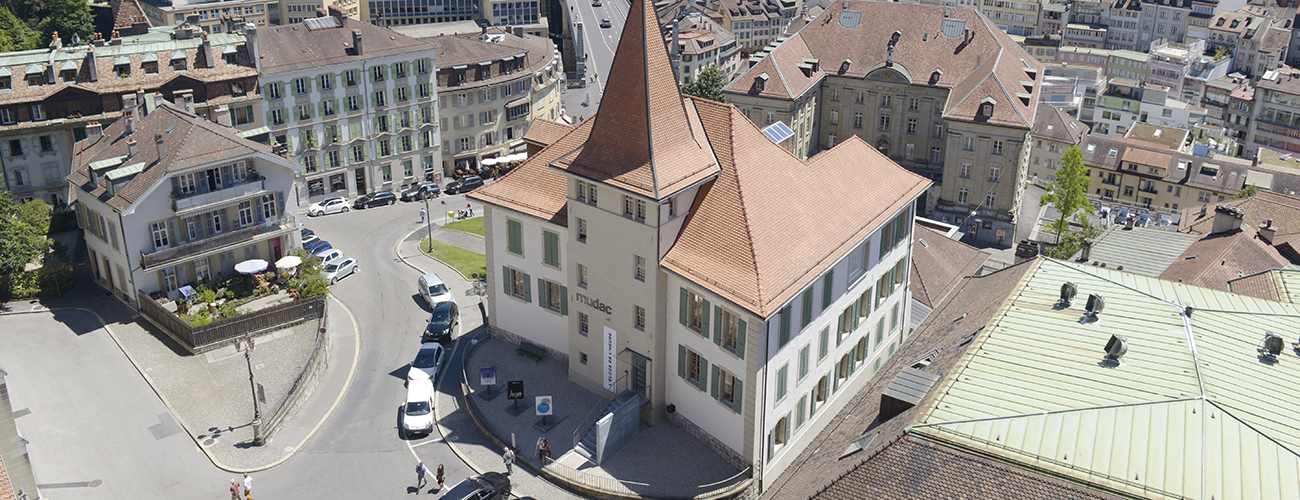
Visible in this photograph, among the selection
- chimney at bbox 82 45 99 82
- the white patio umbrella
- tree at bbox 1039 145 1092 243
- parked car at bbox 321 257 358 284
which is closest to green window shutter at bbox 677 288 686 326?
the white patio umbrella

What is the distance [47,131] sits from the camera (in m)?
78.0

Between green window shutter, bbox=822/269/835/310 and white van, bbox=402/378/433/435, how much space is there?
23.3 meters

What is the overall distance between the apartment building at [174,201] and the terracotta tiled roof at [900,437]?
43.9 meters

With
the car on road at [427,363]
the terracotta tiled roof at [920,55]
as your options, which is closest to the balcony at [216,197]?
the car on road at [427,363]

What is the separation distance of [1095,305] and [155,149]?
60.7 meters

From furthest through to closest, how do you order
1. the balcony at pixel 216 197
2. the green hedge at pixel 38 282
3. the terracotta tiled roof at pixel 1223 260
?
the green hedge at pixel 38 282
the balcony at pixel 216 197
the terracotta tiled roof at pixel 1223 260

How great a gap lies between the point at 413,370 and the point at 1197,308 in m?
42.3

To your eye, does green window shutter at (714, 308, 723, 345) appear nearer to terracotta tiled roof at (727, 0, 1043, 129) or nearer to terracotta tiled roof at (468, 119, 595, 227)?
terracotta tiled roof at (468, 119, 595, 227)

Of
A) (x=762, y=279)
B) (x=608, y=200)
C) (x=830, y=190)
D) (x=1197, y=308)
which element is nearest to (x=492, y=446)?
(x=608, y=200)

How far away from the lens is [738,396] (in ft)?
157

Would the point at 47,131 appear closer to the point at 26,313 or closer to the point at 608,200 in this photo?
the point at 26,313

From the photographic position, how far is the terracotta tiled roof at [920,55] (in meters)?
98.2

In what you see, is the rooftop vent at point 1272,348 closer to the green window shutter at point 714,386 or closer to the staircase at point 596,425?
the green window shutter at point 714,386

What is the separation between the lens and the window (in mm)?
58594
